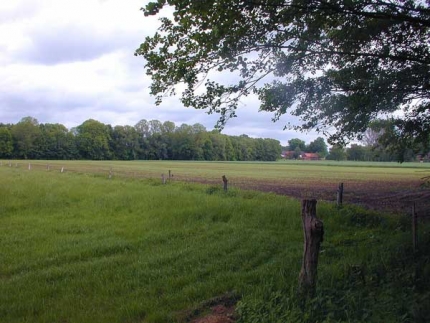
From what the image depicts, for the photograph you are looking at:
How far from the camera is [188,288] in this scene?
6.14m

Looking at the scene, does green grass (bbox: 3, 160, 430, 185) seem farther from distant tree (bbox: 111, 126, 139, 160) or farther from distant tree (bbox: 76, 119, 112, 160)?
distant tree (bbox: 111, 126, 139, 160)

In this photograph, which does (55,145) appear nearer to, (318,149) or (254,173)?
(254,173)

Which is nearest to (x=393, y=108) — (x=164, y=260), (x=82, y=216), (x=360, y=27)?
(x=360, y=27)

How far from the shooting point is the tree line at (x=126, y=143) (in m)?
127

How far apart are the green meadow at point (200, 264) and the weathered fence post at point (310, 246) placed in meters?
0.20

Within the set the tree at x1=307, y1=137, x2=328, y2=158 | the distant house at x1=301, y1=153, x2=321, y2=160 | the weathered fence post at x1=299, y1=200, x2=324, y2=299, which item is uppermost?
the tree at x1=307, y1=137, x2=328, y2=158

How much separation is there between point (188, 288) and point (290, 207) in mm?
7485

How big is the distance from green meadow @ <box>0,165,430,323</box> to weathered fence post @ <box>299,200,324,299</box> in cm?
20

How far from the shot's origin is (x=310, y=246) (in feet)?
17.6

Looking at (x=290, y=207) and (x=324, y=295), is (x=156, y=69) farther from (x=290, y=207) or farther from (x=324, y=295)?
(x=290, y=207)

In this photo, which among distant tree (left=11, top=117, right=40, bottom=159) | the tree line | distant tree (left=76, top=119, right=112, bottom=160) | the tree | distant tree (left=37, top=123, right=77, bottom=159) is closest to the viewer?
distant tree (left=11, top=117, right=40, bottom=159)

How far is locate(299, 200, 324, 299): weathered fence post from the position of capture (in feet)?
17.4

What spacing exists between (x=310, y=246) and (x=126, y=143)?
456 ft

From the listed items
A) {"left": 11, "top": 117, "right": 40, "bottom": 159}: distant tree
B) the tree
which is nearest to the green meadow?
{"left": 11, "top": 117, "right": 40, "bottom": 159}: distant tree
